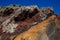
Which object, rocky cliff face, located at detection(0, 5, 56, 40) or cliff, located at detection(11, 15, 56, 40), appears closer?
cliff, located at detection(11, 15, 56, 40)

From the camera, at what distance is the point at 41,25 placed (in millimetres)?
15422

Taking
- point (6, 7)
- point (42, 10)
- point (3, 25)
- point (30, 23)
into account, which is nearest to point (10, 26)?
point (3, 25)

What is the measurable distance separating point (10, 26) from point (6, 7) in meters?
Result: 2.54

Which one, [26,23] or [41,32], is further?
[26,23]

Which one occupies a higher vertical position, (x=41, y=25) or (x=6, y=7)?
(x=6, y=7)

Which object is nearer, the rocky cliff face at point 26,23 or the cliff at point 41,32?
the cliff at point 41,32

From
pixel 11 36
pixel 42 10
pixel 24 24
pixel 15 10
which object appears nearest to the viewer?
pixel 11 36

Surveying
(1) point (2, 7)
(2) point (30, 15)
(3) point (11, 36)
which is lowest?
(3) point (11, 36)

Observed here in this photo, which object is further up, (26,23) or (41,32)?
(26,23)

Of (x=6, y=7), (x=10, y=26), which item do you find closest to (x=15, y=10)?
(x=6, y=7)

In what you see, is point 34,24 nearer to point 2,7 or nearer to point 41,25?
point 41,25

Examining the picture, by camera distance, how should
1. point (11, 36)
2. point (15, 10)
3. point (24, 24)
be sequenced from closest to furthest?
point (11, 36) → point (24, 24) → point (15, 10)

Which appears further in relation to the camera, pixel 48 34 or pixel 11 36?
pixel 48 34

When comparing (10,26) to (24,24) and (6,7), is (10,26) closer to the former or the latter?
(24,24)
